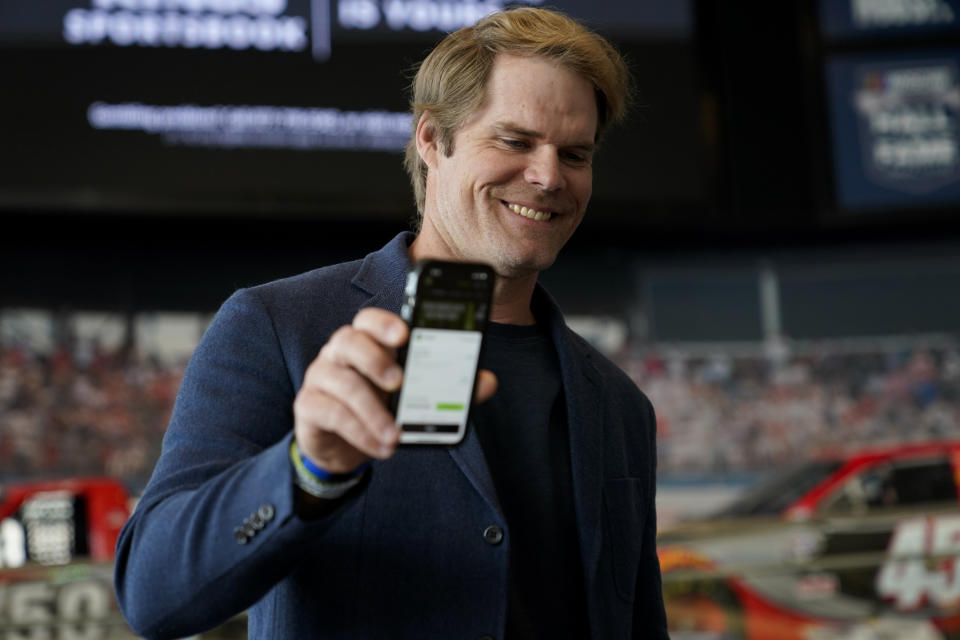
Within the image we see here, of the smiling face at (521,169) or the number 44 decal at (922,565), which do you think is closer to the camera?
the smiling face at (521,169)

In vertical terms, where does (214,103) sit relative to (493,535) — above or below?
above

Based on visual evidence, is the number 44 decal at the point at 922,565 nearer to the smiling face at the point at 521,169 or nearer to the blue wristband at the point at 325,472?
the smiling face at the point at 521,169

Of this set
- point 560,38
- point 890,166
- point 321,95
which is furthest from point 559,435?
point 890,166

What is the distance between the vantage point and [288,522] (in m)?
0.75

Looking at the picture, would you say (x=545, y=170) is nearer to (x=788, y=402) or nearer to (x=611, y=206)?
(x=611, y=206)

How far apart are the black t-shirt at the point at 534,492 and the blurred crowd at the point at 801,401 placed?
2.47m

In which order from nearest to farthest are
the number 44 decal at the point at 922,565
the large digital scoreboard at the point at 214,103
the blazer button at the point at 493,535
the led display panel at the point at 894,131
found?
the blazer button at the point at 493,535 → the large digital scoreboard at the point at 214,103 → the number 44 decal at the point at 922,565 → the led display panel at the point at 894,131

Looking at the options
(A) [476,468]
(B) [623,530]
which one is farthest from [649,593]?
(A) [476,468]

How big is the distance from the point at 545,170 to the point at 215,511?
53 cm

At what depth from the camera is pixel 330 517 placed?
761 millimetres

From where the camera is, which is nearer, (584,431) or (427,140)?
(584,431)

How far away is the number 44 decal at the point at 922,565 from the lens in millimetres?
3285

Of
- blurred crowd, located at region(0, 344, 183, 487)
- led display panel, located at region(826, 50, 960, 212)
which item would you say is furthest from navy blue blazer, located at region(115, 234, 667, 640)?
led display panel, located at region(826, 50, 960, 212)

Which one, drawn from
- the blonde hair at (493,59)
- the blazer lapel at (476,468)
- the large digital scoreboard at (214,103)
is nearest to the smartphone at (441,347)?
the blazer lapel at (476,468)
